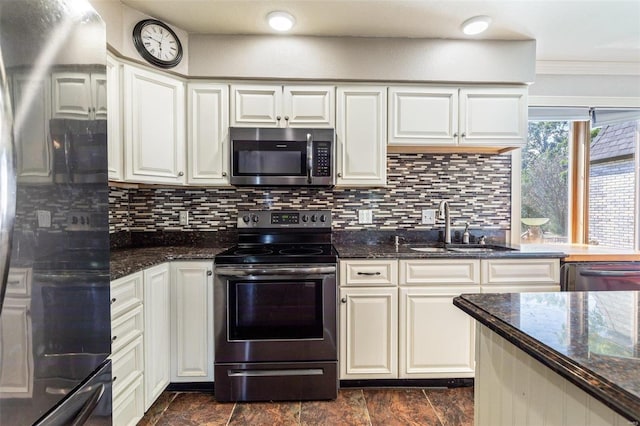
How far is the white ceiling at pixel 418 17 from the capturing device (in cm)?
181

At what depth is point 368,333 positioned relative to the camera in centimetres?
194


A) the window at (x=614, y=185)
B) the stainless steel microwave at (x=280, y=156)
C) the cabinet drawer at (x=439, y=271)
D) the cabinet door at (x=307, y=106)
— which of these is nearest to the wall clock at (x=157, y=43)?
the stainless steel microwave at (x=280, y=156)

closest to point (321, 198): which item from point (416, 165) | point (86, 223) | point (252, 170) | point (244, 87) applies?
point (252, 170)

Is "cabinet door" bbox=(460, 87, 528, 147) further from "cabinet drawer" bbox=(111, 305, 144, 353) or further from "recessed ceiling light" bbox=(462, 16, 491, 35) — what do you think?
"cabinet drawer" bbox=(111, 305, 144, 353)

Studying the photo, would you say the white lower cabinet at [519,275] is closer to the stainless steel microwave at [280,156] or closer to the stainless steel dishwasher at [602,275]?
the stainless steel dishwasher at [602,275]

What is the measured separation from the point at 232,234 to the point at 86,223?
1538 millimetres

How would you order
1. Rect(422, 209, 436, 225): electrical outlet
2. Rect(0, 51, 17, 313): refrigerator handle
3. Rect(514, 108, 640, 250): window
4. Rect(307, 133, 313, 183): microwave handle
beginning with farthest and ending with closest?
1. Rect(514, 108, 640, 250): window
2. Rect(422, 209, 436, 225): electrical outlet
3. Rect(307, 133, 313, 183): microwave handle
4. Rect(0, 51, 17, 313): refrigerator handle

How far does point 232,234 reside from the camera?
239cm

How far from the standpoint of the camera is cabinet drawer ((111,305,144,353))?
139 centimetres

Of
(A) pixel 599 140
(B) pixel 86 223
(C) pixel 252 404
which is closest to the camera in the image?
(B) pixel 86 223

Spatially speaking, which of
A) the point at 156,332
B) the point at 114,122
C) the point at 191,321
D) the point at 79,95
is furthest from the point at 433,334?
the point at 114,122

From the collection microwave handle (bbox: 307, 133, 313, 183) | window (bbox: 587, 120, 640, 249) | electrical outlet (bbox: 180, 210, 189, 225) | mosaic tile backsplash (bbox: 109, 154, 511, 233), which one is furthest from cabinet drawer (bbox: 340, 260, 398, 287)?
window (bbox: 587, 120, 640, 249)

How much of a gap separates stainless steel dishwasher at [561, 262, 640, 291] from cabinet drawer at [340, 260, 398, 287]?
43.2 inches

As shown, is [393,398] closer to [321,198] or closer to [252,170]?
[321,198]
